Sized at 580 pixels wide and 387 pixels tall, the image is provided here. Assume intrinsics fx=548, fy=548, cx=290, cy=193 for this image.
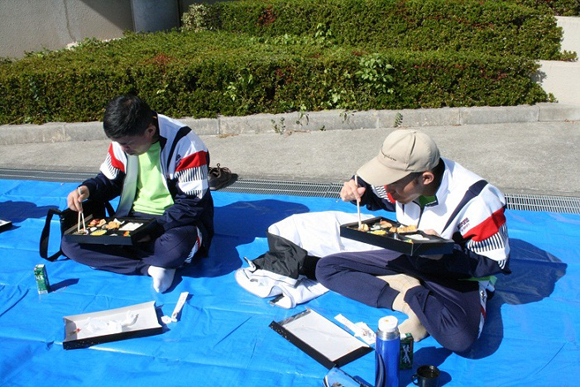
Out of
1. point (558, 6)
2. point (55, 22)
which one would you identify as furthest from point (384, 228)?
point (55, 22)

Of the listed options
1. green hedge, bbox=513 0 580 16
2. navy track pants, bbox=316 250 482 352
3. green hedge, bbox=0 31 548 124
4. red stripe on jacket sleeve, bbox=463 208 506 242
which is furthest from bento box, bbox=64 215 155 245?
green hedge, bbox=513 0 580 16

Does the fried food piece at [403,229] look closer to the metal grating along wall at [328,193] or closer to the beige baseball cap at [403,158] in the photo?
the beige baseball cap at [403,158]

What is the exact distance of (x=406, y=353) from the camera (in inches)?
99.6

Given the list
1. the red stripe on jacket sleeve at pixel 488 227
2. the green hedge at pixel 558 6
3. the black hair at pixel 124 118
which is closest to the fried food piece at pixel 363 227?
the red stripe on jacket sleeve at pixel 488 227

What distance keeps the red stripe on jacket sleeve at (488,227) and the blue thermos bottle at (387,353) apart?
Answer: 2.03ft

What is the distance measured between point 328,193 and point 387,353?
2619mm

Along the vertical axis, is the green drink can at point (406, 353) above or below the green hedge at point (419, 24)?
below

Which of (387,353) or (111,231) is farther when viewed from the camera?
(111,231)

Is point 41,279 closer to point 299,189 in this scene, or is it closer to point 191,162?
point 191,162

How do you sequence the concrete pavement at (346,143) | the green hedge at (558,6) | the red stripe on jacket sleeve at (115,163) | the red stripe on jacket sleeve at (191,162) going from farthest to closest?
the green hedge at (558,6) < the concrete pavement at (346,143) < the red stripe on jacket sleeve at (115,163) < the red stripe on jacket sleeve at (191,162)

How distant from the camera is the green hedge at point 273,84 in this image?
22.8 feet

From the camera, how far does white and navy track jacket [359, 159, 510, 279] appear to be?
8.39 feet

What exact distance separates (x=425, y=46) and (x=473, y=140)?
2681 mm

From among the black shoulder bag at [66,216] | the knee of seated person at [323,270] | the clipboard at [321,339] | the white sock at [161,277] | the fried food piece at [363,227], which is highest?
the fried food piece at [363,227]
